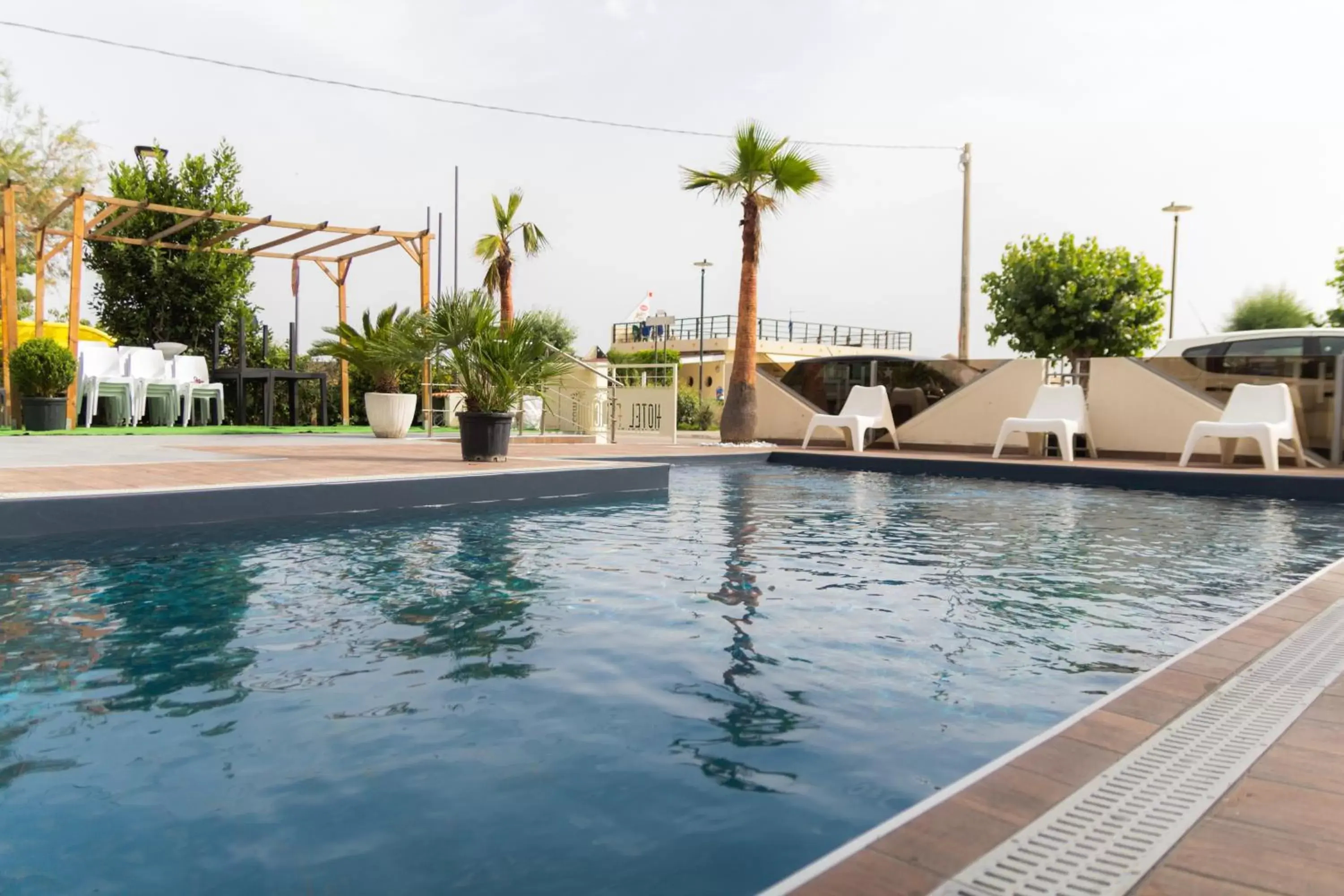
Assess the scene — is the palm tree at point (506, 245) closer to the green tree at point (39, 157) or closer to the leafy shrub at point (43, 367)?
the leafy shrub at point (43, 367)

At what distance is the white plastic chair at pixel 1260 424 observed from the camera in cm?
1000

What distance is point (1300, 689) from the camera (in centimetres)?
257

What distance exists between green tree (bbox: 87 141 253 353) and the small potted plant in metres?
4.89

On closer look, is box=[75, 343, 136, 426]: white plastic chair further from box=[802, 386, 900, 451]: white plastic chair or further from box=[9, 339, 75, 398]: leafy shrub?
box=[802, 386, 900, 451]: white plastic chair

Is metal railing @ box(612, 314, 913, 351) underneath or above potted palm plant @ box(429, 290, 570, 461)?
above

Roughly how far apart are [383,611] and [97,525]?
2697 millimetres

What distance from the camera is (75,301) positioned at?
499 inches

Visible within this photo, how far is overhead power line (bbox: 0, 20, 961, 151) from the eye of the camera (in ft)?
44.3

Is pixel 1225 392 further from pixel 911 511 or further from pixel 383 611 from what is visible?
pixel 383 611

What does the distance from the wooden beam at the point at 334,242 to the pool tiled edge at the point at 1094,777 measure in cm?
1411

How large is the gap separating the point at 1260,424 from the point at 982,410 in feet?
13.2

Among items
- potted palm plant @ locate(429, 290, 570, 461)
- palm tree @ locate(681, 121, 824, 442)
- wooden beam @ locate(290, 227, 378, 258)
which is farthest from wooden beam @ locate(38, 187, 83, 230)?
palm tree @ locate(681, 121, 824, 442)

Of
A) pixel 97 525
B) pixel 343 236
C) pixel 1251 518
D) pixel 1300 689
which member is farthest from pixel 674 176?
pixel 1300 689

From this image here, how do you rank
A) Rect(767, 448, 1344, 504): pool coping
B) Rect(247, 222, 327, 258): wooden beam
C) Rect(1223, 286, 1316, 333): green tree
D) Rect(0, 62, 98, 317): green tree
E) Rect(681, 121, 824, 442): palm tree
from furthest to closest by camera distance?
1. Rect(1223, 286, 1316, 333): green tree
2. Rect(0, 62, 98, 317): green tree
3. Rect(247, 222, 327, 258): wooden beam
4. Rect(681, 121, 824, 442): palm tree
5. Rect(767, 448, 1344, 504): pool coping
